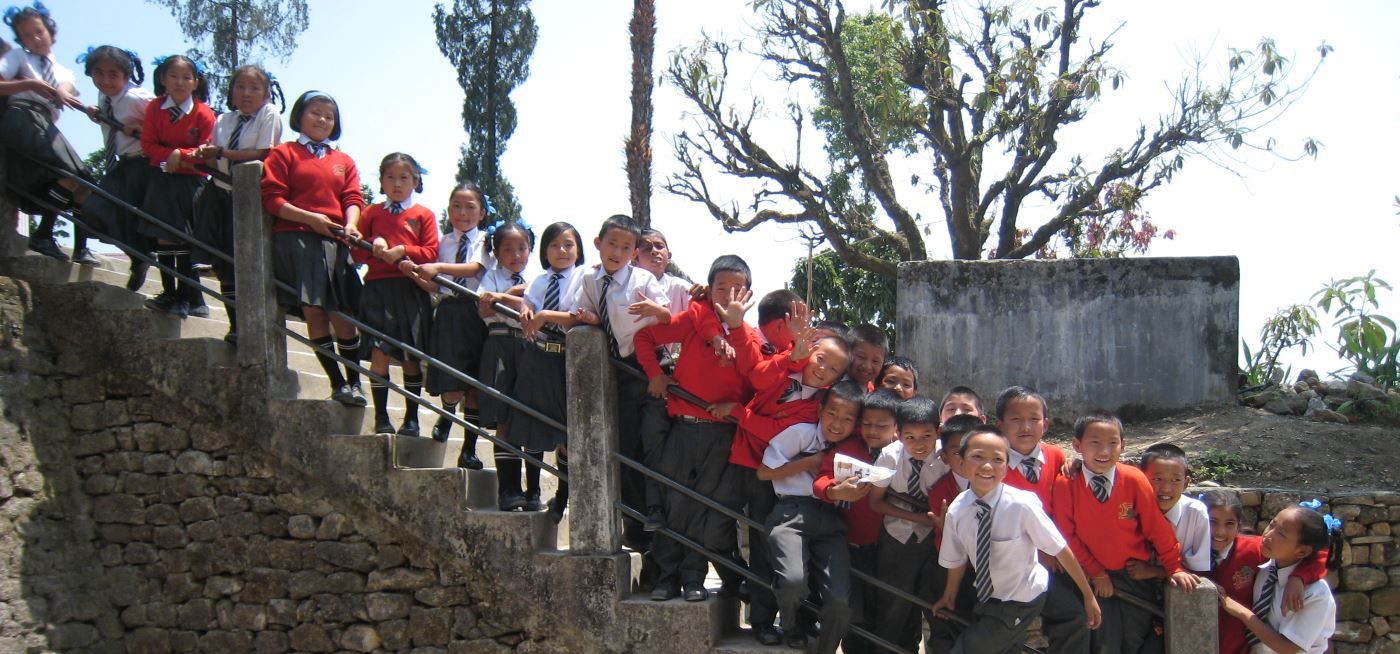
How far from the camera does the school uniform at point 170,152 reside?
17.5 ft

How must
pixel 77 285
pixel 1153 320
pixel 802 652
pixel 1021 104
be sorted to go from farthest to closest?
pixel 1021 104, pixel 1153 320, pixel 77 285, pixel 802 652

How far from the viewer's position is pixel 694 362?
14.6ft

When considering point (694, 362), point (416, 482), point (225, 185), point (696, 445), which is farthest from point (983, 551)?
point (225, 185)

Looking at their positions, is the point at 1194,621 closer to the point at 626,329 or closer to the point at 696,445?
the point at 696,445

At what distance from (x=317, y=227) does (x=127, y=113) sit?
5.18ft

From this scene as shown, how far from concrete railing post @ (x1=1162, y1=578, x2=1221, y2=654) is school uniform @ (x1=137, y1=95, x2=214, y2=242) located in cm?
489

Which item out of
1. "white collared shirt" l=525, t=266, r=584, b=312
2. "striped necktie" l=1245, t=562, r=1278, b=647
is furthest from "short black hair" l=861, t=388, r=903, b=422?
"striped necktie" l=1245, t=562, r=1278, b=647

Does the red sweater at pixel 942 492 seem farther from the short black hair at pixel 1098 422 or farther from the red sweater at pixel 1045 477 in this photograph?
the short black hair at pixel 1098 422

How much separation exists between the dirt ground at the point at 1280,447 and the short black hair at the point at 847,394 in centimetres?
391

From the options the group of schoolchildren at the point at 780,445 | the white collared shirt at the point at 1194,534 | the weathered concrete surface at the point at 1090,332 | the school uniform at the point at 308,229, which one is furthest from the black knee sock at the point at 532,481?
the weathered concrete surface at the point at 1090,332

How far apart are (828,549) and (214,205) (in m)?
3.51

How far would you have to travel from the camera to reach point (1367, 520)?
7.21 metres

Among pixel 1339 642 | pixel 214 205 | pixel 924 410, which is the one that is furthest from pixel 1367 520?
pixel 214 205

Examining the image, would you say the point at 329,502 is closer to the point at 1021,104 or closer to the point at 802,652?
→ the point at 802,652
